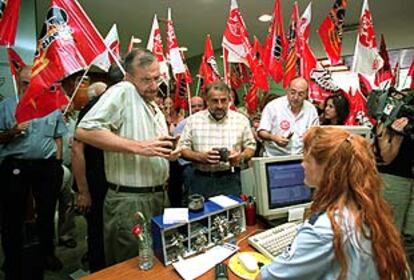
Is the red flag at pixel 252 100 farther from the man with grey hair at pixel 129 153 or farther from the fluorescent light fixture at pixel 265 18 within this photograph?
the man with grey hair at pixel 129 153

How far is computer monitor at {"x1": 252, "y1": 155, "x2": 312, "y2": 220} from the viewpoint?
1.45 metres

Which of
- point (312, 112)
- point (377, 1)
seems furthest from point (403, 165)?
point (377, 1)

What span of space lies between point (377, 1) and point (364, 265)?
4438mm

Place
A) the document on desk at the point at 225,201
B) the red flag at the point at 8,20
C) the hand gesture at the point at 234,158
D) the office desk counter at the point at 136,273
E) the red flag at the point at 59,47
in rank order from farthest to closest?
the hand gesture at the point at 234,158 < the red flag at the point at 8,20 < the red flag at the point at 59,47 < the document on desk at the point at 225,201 < the office desk counter at the point at 136,273

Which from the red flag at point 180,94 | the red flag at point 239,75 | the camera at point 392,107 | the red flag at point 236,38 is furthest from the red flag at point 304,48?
the red flag at point 239,75

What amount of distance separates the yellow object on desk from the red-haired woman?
192mm

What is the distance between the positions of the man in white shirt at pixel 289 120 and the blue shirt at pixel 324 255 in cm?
170

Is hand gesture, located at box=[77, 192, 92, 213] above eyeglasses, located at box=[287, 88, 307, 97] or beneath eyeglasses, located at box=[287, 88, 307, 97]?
beneath

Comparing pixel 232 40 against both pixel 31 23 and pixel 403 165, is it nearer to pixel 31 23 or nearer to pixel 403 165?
pixel 403 165

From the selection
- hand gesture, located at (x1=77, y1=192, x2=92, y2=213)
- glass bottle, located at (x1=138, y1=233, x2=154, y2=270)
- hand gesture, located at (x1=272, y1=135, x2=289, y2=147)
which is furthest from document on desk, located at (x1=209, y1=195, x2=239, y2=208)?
hand gesture, located at (x1=272, y1=135, x2=289, y2=147)

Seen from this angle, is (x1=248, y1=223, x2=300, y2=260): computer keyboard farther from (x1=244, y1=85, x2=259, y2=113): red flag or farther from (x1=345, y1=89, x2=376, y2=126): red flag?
(x1=244, y1=85, x2=259, y2=113): red flag

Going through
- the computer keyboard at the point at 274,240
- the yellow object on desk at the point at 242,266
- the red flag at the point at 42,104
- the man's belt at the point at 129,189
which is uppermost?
the red flag at the point at 42,104

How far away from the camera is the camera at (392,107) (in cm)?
173

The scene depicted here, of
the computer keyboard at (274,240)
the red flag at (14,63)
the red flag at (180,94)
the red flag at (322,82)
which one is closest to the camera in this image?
the computer keyboard at (274,240)
